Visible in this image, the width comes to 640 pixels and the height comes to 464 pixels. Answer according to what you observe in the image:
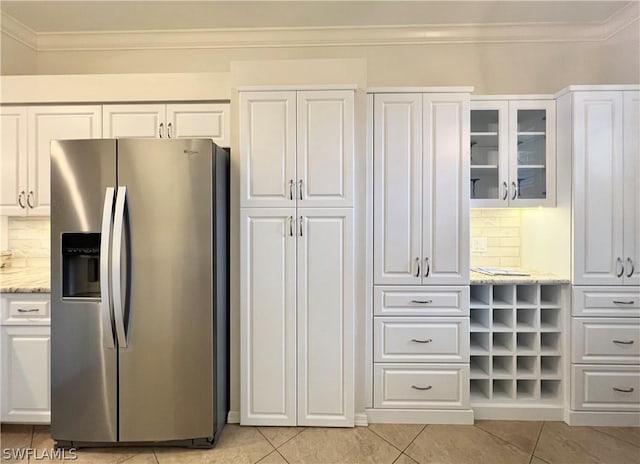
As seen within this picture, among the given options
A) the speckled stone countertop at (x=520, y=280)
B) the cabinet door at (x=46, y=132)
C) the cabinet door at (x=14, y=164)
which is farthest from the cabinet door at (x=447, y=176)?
the cabinet door at (x=14, y=164)

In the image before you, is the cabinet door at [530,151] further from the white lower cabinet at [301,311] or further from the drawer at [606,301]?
the white lower cabinet at [301,311]

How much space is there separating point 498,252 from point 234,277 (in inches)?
83.3


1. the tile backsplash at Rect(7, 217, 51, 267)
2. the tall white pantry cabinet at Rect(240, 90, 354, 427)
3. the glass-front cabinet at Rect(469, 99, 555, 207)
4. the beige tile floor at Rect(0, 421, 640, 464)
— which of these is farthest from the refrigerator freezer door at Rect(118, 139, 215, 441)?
the glass-front cabinet at Rect(469, 99, 555, 207)

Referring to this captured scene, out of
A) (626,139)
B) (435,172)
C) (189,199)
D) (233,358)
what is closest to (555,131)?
(626,139)

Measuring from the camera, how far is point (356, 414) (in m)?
2.18

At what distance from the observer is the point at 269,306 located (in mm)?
2129

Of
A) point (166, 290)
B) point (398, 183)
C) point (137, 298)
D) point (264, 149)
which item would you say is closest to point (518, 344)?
point (398, 183)

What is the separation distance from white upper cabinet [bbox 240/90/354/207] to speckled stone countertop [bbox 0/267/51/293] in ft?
4.63

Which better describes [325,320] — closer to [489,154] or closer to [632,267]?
[489,154]

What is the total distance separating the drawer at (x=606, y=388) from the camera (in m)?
2.19

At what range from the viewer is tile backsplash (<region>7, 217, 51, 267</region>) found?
2.73 metres

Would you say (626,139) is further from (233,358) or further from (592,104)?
(233,358)

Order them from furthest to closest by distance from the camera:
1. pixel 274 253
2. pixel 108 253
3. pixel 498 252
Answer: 1. pixel 498 252
2. pixel 274 253
3. pixel 108 253

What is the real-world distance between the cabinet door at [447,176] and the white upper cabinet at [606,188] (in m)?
0.74
